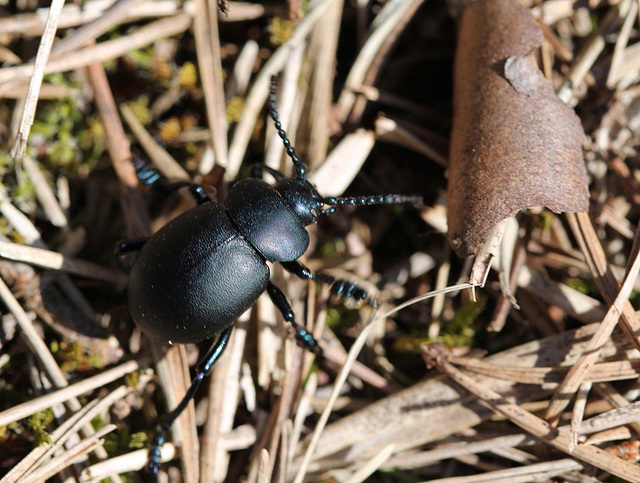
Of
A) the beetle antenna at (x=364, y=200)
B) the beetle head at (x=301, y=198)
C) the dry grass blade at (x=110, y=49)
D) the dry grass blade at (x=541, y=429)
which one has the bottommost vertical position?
the dry grass blade at (x=541, y=429)

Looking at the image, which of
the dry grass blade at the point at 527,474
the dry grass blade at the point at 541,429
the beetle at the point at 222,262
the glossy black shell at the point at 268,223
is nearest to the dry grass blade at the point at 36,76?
the beetle at the point at 222,262

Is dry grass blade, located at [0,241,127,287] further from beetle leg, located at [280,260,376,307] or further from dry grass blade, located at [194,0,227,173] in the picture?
beetle leg, located at [280,260,376,307]

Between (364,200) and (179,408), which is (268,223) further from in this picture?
(179,408)

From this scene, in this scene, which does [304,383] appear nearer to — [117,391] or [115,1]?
[117,391]

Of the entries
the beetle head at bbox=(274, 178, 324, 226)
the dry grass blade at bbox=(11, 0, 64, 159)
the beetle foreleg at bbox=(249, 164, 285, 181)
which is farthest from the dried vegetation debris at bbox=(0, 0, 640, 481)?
the dry grass blade at bbox=(11, 0, 64, 159)

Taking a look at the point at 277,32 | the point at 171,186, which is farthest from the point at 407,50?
the point at 171,186

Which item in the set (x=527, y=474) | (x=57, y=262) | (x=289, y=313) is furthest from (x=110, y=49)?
(x=527, y=474)

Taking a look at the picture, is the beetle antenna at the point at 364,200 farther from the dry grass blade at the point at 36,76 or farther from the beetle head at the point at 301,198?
the dry grass blade at the point at 36,76
